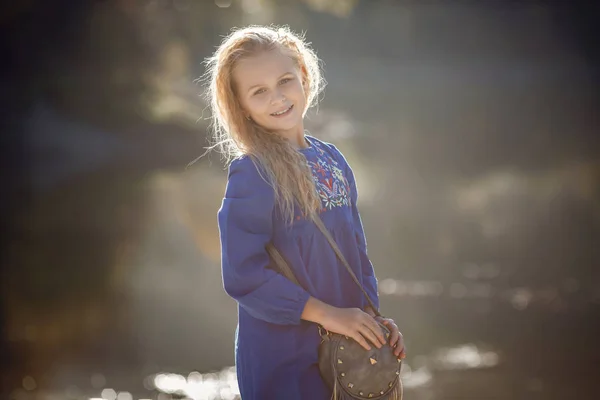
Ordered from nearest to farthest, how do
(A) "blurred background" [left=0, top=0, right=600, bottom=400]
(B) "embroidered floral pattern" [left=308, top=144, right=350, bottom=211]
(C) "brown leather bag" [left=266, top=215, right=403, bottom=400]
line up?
(C) "brown leather bag" [left=266, top=215, right=403, bottom=400] → (B) "embroidered floral pattern" [left=308, top=144, right=350, bottom=211] → (A) "blurred background" [left=0, top=0, right=600, bottom=400]

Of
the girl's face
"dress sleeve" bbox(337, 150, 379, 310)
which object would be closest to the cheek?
the girl's face

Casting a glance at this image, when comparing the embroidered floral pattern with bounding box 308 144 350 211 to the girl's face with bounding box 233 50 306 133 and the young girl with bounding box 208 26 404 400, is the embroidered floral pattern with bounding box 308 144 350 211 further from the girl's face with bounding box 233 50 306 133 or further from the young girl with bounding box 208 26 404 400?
the girl's face with bounding box 233 50 306 133

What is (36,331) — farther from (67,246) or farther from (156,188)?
(156,188)

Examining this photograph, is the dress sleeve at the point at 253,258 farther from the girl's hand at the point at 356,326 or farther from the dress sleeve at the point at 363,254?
the dress sleeve at the point at 363,254

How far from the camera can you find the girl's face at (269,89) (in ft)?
5.13

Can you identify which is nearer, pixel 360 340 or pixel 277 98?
pixel 360 340

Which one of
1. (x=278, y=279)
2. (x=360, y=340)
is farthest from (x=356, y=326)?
(x=278, y=279)

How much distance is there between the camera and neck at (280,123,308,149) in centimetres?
162

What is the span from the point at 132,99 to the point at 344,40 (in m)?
2.08

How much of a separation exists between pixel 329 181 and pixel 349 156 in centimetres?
584

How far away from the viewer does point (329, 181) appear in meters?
1.58

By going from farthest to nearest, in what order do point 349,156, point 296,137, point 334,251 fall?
point 349,156
point 296,137
point 334,251

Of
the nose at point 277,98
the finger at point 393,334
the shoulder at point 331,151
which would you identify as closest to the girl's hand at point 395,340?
the finger at point 393,334

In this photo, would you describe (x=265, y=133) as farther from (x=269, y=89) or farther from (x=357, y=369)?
(x=357, y=369)
